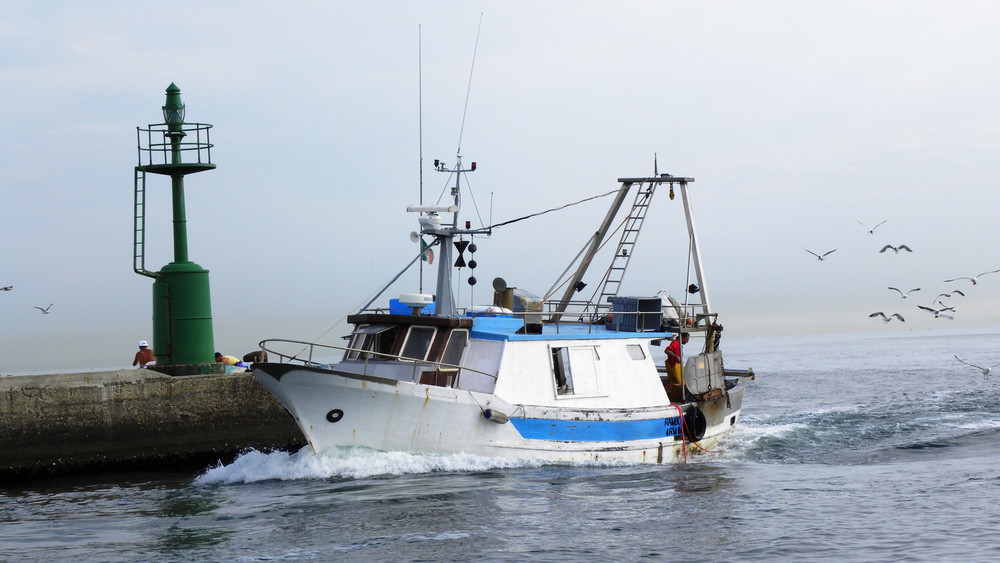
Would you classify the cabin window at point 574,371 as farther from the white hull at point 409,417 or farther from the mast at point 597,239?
the mast at point 597,239

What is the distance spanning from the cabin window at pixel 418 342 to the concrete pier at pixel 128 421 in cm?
432

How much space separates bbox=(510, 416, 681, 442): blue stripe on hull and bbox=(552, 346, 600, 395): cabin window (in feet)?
2.23

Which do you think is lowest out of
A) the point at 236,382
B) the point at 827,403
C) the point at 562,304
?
the point at 827,403

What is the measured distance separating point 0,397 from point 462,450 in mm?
8293

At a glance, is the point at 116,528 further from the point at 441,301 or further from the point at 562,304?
the point at 562,304

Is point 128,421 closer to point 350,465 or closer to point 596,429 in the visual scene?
point 350,465

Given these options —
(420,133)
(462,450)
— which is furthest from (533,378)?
(420,133)

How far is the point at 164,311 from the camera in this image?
2033 cm

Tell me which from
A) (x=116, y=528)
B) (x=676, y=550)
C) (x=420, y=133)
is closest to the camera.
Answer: (x=676, y=550)

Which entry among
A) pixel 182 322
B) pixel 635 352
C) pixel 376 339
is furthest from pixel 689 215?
pixel 182 322

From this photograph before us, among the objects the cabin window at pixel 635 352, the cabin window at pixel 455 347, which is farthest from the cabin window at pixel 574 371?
the cabin window at pixel 455 347

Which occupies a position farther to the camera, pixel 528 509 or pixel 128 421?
pixel 128 421

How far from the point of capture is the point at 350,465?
14766 millimetres

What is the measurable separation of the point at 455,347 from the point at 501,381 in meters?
1.06
